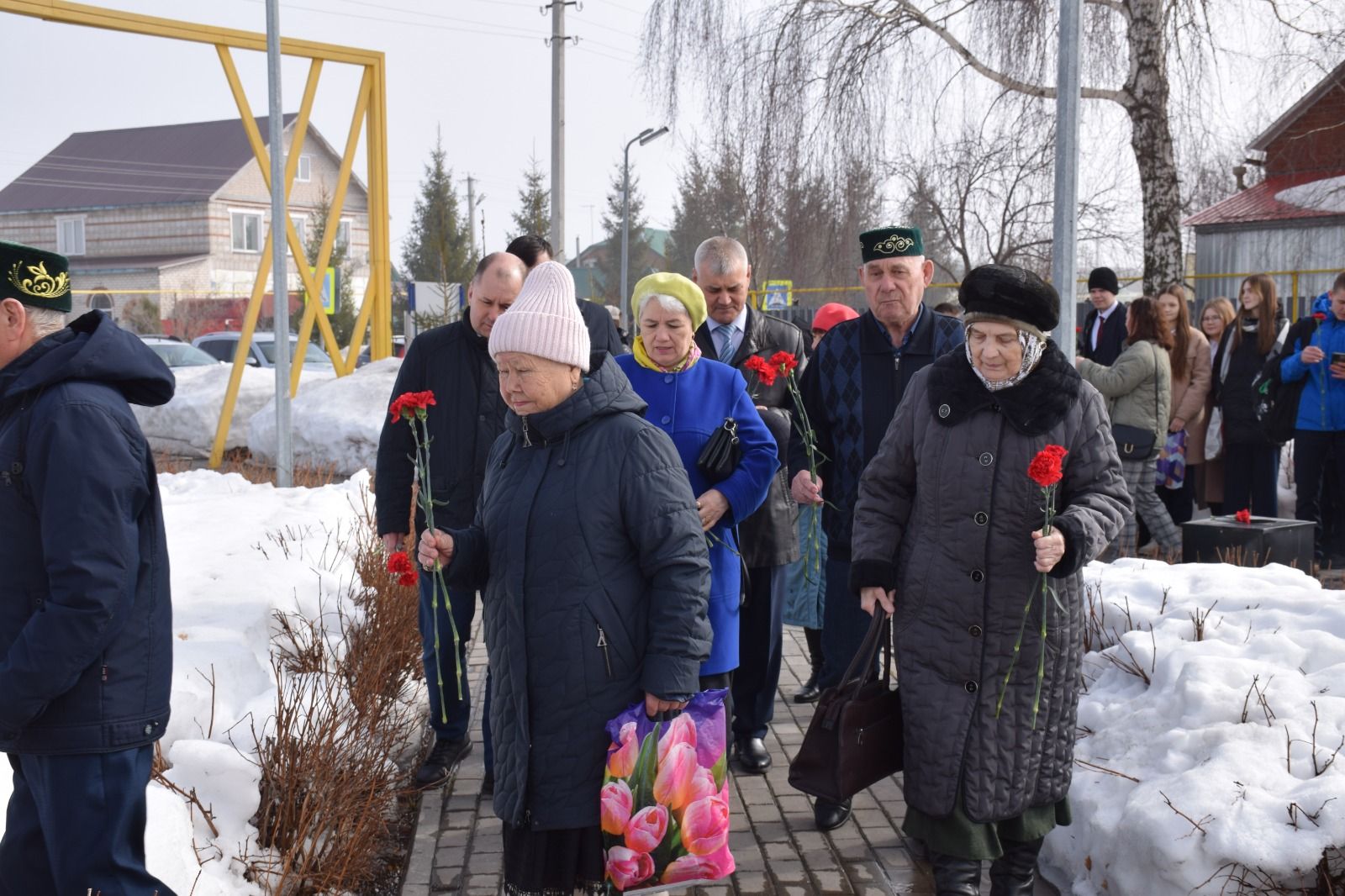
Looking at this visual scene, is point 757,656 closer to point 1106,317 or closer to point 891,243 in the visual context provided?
point 891,243

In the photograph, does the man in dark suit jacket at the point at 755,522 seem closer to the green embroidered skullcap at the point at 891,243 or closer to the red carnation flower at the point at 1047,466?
the green embroidered skullcap at the point at 891,243

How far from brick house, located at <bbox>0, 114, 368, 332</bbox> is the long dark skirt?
4706cm

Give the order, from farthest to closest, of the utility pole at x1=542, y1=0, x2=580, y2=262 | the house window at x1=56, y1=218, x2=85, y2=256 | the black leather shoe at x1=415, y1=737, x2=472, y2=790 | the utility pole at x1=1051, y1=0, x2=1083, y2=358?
the house window at x1=56, y1=218, x2=85, y2=256
the utility pole at x1=542, y1=0, x2=580, y2=262
the utility pole at x1=1051, y1=0, x2=1083, y2=358
the black leather shoe at x1=415, y1=737, x2=472, y2=790

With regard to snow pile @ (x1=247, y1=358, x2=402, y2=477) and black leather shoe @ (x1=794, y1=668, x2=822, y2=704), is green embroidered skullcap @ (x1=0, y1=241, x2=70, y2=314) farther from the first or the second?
snow pile @ (x1=247, y1=358, x2=402, y2=477)

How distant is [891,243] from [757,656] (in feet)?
5.64

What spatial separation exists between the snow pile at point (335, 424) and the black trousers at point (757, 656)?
7.19 metres

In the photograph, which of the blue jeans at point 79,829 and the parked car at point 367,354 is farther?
the parked car at point 367,354

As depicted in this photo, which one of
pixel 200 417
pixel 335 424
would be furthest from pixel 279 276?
pixel 200 417

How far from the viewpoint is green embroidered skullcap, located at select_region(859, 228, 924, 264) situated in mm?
4742

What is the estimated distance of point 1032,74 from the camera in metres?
11.8

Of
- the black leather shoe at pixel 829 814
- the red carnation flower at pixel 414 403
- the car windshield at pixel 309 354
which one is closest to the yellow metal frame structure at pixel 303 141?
the red carnation flower at pixel 414 403

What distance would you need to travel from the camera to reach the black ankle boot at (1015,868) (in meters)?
3.71

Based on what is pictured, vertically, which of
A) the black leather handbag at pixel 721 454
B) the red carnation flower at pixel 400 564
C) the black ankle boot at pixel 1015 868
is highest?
the black leather handbag at pixel 721 454

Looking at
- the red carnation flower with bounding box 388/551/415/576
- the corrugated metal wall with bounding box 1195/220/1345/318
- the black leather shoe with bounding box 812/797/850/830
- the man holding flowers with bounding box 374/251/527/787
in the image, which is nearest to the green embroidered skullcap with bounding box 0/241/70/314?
the red carnation flower with bounding box 388/551/415/576
